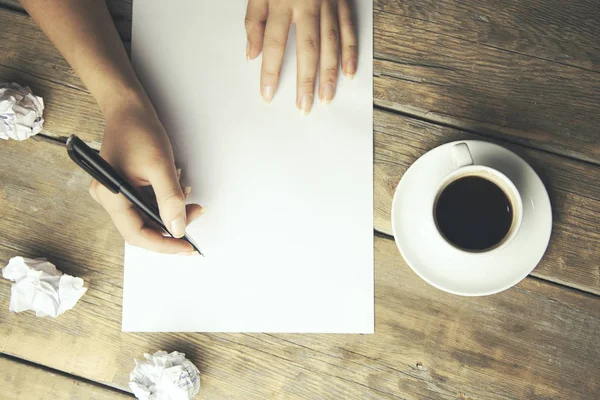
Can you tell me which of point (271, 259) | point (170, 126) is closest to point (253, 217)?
point (271, 259)

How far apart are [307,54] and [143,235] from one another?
0.30m

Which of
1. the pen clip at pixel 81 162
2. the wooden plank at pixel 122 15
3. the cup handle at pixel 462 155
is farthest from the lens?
the wooden plank at pixel 122 15

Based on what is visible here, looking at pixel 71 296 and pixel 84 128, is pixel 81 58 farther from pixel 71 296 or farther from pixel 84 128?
pixel 71 296

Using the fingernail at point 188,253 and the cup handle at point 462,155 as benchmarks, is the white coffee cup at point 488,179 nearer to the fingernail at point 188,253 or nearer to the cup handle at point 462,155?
the cup handle at point 462,155

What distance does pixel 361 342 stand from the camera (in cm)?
63

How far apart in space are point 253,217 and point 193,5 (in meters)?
0.29

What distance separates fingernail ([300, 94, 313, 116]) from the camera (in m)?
0.62

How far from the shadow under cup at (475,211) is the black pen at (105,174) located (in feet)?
0.99

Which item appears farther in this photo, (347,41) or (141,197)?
(347,41)

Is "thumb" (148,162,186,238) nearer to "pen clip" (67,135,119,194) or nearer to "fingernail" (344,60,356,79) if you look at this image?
"pen clip" (67,135,119,194)

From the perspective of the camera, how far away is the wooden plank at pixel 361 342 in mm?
624

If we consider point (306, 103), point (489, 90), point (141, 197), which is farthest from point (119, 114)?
point (489, 90)

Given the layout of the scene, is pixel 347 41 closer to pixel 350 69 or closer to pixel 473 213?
pixel 350 69

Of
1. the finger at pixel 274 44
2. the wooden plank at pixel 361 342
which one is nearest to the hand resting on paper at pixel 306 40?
the finger at pixel 274 44
